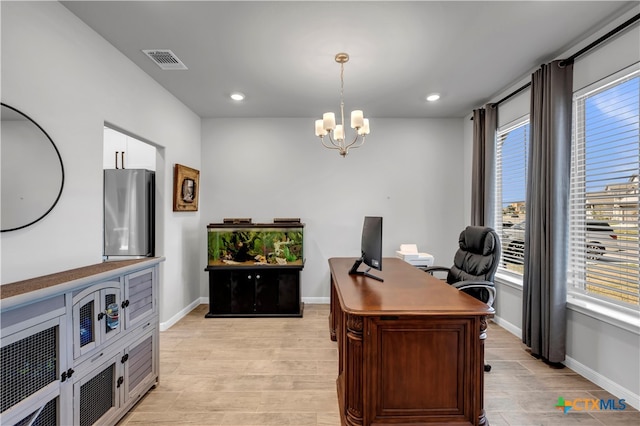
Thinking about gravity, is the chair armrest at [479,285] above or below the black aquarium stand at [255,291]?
above

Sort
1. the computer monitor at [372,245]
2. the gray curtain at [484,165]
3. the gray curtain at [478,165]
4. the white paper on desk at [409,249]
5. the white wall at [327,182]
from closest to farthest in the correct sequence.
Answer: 1. the computer monitor at [372,245]
2. the gray curtain at [484,165]
3. the gray curtain at [478,165]
4. the white paper on desk at [409,249]
5. the white wall at [327,182]

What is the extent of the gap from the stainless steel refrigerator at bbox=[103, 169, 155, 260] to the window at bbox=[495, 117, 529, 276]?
13.9 ft

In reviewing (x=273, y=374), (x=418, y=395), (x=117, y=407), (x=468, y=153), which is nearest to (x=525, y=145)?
(x=468, y=153)

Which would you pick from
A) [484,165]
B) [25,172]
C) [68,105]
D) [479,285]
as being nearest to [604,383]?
[479,285]

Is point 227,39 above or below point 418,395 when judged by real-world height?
above

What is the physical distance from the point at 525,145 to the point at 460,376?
2.75 meters

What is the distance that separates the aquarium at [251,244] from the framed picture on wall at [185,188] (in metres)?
0.43

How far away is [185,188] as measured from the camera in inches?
152

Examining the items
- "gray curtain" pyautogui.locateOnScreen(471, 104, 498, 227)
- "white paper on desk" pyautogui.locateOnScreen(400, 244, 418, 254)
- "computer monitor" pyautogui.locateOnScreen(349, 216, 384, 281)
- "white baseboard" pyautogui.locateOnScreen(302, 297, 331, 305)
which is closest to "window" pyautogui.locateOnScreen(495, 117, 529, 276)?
"gray curtain" pyautogui.locateOnScreen(471, 104, 498, 227)

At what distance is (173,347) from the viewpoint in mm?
3029

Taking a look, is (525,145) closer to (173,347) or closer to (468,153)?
(468,153)

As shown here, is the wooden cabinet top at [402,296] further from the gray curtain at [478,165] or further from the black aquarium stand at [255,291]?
the gray curtain at [478,165]

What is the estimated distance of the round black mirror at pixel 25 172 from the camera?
5.36 ft

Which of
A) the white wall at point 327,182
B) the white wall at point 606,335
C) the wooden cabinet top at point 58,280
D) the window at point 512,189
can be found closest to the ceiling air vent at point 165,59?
the white wall at point 327,182
